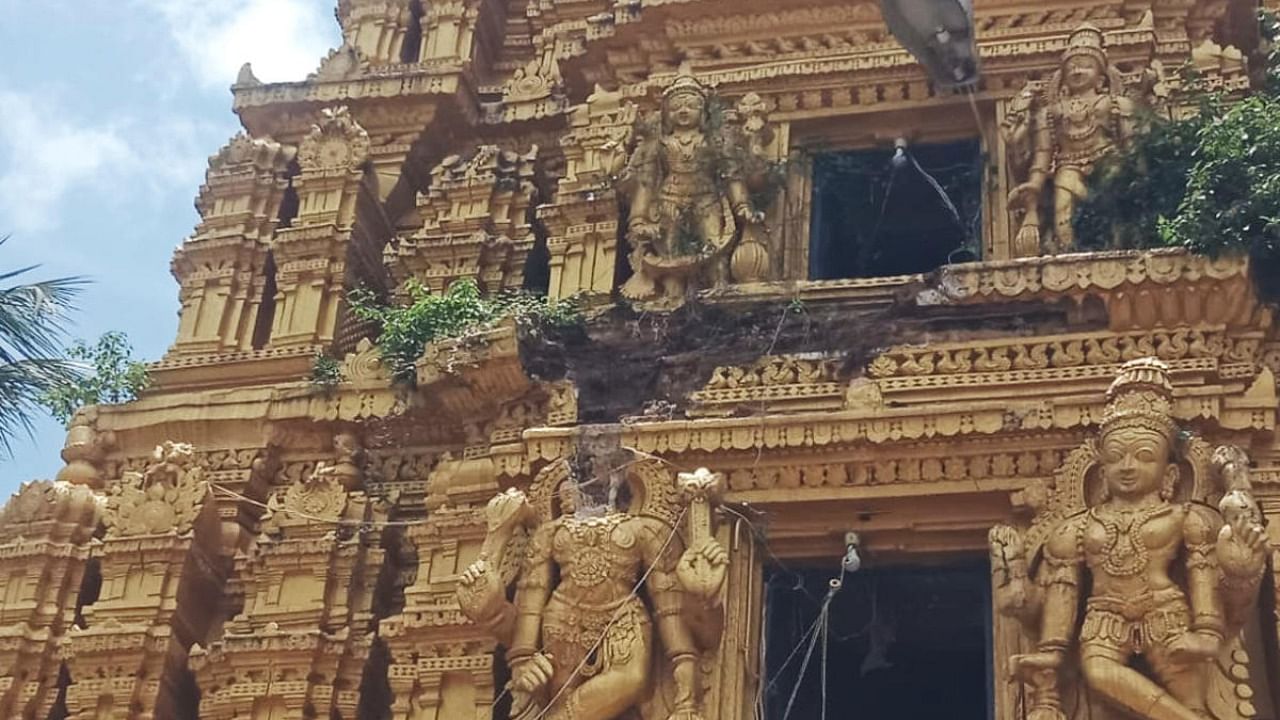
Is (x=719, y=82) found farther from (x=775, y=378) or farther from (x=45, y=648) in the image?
(x=45, y=648)

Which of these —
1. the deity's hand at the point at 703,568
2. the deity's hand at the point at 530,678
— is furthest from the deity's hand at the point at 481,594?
the deity's hand at the point at 703,568

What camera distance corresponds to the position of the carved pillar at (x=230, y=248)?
14477mm

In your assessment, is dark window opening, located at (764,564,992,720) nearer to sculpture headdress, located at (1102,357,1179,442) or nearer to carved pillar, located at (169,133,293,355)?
sculpture headdress, located at (1102,357,1179,442)

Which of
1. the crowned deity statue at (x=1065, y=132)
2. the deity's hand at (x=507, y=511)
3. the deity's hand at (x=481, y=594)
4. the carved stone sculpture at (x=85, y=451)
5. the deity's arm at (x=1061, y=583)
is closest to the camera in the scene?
the deity's arm at (x=1061, y=583)

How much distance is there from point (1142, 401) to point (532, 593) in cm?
362

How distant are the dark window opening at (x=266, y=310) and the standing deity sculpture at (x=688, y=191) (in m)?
3.17

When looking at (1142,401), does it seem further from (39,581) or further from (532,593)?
(39,581)

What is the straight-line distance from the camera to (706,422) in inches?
448

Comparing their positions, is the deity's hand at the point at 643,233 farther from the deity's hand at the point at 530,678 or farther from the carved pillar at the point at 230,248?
the deity's hand at the point at 530,678

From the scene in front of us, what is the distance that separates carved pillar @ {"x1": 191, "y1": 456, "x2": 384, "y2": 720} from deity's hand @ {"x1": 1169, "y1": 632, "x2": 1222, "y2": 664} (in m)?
5.16

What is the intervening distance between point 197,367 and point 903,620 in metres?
5.59

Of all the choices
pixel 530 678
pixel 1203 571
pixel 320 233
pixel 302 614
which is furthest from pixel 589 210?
pixel 1203 571

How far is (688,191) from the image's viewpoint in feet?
43.4

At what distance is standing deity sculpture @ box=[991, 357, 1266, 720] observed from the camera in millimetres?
9680
